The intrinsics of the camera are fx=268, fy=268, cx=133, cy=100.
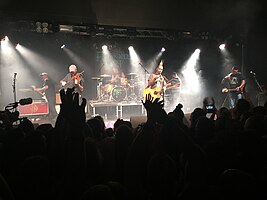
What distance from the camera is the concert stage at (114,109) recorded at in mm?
11109

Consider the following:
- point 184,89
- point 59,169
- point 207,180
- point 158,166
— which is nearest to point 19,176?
point 59,169

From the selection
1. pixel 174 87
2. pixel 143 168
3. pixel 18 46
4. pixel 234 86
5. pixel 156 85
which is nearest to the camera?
pixel 143 168

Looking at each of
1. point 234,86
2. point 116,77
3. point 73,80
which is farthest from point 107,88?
point 234,86

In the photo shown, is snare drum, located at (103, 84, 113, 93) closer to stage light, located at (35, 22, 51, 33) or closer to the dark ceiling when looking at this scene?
the dark ceiling

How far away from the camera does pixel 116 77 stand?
11.8 m

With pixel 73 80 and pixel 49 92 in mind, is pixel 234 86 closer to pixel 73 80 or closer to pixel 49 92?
pixel 73 80

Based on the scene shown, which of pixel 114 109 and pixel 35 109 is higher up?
pixel 35 109

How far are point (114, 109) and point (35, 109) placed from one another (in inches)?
126

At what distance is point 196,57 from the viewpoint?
13.0 m

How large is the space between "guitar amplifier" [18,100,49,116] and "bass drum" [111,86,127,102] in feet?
9.20

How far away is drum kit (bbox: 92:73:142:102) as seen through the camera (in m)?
11.5

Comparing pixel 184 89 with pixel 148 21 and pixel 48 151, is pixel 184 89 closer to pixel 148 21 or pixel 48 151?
pixel 148 21

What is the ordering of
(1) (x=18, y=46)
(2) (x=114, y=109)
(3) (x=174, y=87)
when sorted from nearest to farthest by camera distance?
(1) (x=18, y=46) → (2) (x=114, y=109) → (3) (x=174, y=87)

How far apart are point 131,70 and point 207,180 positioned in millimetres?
10765
